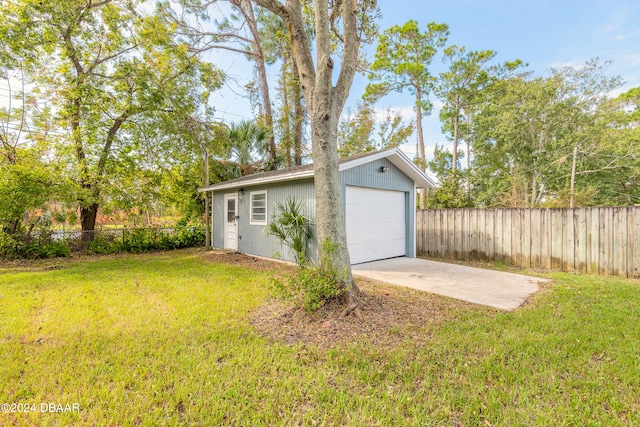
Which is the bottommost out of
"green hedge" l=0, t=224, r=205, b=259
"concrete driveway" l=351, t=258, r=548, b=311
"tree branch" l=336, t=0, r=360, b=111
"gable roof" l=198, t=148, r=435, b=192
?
"concrete driveway" l=351, t=258, r=548, b=311

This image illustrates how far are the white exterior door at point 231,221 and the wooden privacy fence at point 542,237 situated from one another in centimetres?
634

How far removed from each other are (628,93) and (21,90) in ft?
103

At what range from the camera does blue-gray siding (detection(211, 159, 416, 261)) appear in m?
6.87

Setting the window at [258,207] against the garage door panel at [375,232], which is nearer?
the garage door panel at [375,232]

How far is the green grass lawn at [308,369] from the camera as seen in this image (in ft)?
6.28

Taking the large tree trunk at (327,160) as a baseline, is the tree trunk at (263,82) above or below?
above

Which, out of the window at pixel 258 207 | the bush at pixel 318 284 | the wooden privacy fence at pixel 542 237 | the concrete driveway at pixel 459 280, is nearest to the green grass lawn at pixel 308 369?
the concrete driveway at pixel 459 280

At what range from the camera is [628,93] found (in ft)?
58.6

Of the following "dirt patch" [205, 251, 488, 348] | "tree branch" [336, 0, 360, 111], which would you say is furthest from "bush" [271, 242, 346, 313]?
"tree branch" [336, 0, 360, 111]

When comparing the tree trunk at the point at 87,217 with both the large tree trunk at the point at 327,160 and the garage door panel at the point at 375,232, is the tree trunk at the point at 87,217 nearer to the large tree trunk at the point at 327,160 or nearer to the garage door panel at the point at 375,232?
the garage door panel at the point at 375,232

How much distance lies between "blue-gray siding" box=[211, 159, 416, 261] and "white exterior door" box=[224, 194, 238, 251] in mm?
215

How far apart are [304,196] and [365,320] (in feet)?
13.4

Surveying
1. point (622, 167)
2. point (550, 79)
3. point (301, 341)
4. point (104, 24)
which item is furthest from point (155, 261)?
point (622, 167)

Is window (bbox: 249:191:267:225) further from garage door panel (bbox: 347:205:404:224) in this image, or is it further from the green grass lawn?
the green grass lawn
